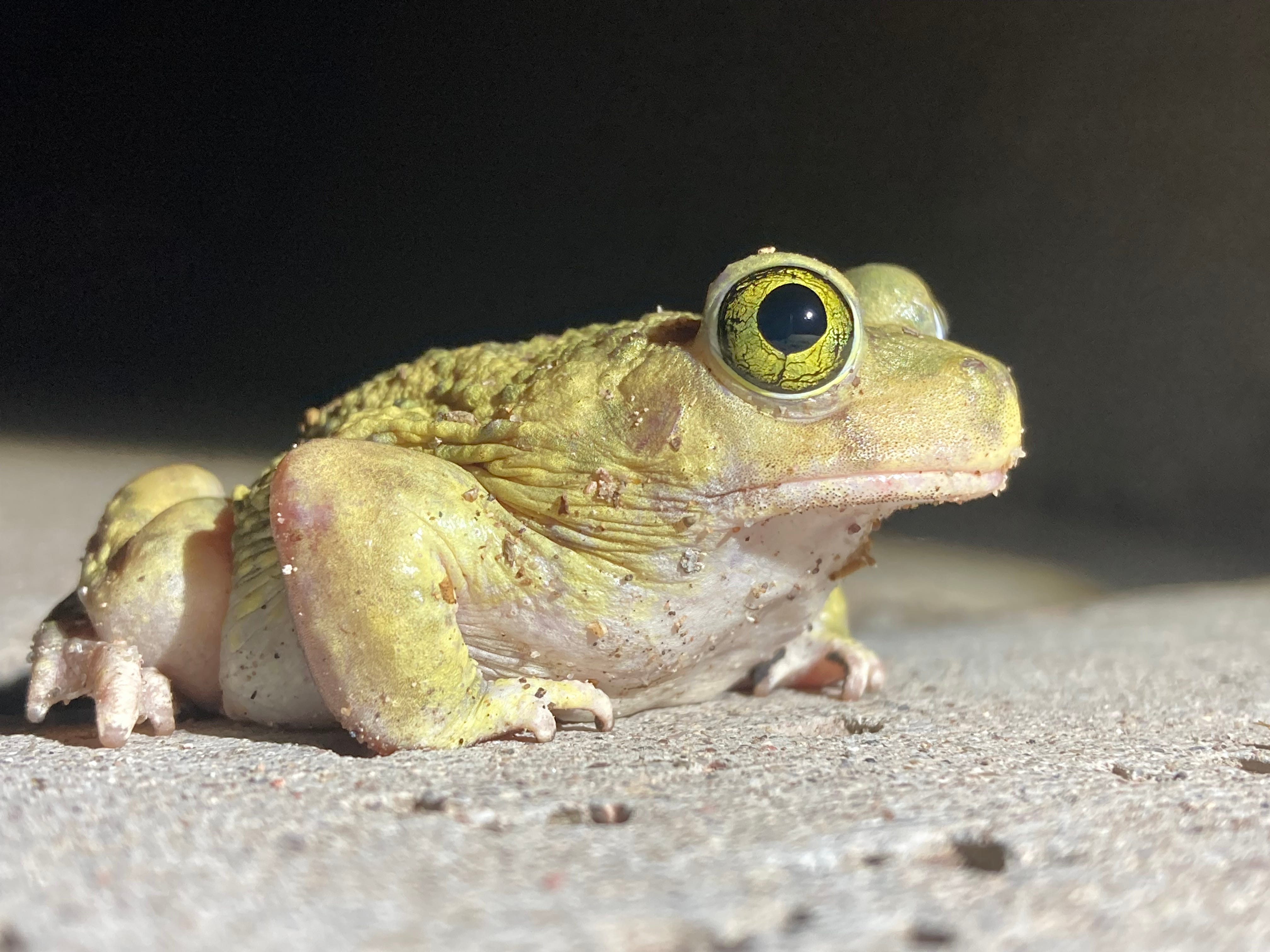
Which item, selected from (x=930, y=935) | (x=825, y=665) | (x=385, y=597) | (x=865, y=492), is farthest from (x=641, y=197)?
(x=930, y=935)

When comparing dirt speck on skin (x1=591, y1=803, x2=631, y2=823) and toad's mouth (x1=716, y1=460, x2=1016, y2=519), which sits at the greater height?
toad's mouth (x1=716, y1=460, x2=1016, y2=519)

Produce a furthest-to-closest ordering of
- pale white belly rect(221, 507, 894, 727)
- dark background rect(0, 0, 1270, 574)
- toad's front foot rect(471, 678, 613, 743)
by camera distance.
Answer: dark background rect(0, 0, 1270, 574) < pale white belly rect(221, 507, 894, 727) < toad's front foot rect(471, 678, 613, 743)

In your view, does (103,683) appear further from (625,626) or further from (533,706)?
(625,626)

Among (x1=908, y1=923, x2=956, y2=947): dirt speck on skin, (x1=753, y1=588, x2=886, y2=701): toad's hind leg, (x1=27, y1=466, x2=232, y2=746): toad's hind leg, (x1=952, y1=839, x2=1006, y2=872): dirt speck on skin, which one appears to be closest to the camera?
(x1=908, y1=923, x2=956, y2=947): dirt speck on skin

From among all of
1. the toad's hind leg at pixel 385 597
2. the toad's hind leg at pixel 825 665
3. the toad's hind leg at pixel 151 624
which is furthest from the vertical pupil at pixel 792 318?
the toad's hind leg at pixel 151 624

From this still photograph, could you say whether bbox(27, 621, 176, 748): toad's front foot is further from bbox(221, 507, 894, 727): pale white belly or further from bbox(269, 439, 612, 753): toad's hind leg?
bbox(269, 439, 612, 753): toad's hind leg

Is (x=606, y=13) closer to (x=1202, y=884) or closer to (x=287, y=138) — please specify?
(x=287, y=138)

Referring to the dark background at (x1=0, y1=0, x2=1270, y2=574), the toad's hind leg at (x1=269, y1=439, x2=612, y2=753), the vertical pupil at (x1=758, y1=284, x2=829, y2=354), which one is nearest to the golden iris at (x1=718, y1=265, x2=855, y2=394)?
the vertical pupil at (x1=758, y1=284, x2=829, y2=354)
